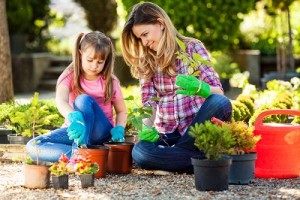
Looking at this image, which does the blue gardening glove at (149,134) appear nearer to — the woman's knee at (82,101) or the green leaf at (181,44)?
the woman's knee at (82,101)

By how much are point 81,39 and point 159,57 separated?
20.6 inches

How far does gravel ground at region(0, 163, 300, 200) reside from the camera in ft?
14.5

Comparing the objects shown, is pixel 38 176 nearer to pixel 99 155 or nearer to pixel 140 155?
pixel 99 155

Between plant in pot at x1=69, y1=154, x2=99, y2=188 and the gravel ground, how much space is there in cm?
5

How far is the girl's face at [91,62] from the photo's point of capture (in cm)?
514

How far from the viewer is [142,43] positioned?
519 cm

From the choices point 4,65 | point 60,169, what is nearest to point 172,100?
point 60,169

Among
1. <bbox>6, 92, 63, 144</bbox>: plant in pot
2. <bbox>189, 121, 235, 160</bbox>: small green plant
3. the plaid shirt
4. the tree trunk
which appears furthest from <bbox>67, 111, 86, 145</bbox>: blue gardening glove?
the tree trunk

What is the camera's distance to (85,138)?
16.5ft

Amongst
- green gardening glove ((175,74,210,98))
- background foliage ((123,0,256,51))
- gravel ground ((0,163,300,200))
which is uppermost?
background foliage ((123,0,256,51))

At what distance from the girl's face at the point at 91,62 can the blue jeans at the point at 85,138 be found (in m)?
0.23

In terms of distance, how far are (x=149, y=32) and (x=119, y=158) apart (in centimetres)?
81

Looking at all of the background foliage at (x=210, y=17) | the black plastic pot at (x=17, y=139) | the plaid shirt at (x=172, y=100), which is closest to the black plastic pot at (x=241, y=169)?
the plaid shirt at (x=172, y=100)

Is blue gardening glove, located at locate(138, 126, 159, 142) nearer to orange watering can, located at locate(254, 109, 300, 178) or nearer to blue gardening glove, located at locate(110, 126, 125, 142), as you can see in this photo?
blue gardening glove, located at locate(110, 126, 125, 142)
